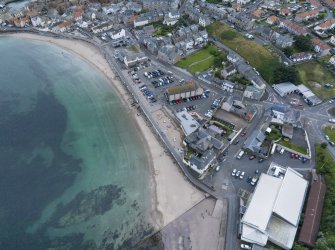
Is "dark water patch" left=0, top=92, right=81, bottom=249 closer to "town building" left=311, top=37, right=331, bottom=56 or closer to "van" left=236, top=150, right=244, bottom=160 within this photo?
"van" left=236, top=150, right=244, bottom=160

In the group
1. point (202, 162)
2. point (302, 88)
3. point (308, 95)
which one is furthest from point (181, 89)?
point (308, 95)

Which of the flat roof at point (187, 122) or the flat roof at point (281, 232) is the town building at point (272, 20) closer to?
the flat roof at point (187, 122)

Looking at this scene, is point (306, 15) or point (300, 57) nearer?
point (300, 57)

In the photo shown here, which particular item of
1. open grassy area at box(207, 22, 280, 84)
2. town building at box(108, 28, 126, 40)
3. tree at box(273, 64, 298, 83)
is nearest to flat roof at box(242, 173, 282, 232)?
tree at box(273, 64, 298, 83)

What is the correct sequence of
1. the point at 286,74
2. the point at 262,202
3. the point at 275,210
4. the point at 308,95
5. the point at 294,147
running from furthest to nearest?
1. the point at 286,74
2. the point at 308,95
3. the point at 294,147
4. the point at 262,202
5. the point at 275,210

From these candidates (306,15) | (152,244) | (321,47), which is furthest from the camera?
(306,15)

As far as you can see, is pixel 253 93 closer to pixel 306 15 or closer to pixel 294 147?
pixel 294 147

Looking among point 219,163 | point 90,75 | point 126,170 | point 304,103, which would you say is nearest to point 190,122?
point 219,163
